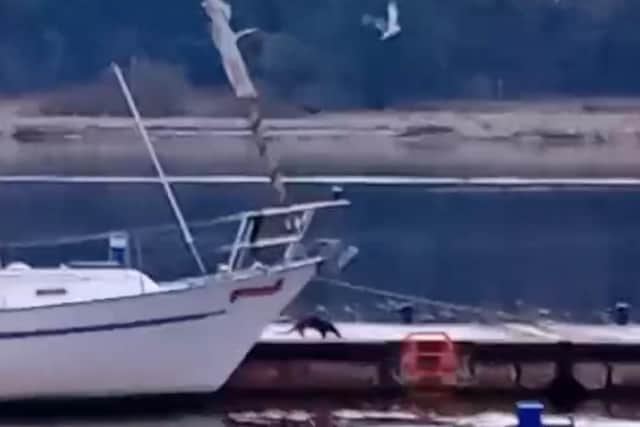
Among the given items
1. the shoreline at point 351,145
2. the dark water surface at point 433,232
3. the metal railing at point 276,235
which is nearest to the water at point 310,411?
the metal railing at point 276,235

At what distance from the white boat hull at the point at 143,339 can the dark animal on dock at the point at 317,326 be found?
466 mm

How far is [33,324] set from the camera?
1530 cm

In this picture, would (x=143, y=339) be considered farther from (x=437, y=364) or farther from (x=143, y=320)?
(x=437, y=364)

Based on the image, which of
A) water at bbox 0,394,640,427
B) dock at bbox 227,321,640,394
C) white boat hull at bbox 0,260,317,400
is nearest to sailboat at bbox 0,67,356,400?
white boat hull at bbox 0,260,317,400

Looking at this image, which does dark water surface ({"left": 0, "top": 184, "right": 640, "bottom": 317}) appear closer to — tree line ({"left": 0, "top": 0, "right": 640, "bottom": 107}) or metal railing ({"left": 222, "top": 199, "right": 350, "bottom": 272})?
metal railing ({"left": 222, "top": 199, "right": 350, "bottom": 272})

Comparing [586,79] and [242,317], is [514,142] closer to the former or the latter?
[586,79]

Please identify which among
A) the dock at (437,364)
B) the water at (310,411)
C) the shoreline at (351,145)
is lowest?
the shoreline at (351,145)

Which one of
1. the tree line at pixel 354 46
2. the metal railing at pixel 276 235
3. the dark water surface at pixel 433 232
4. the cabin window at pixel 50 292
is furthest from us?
Result: the tree line at pixel 354 46

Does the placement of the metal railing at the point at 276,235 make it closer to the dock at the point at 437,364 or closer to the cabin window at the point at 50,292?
the dock at the point at 437,364

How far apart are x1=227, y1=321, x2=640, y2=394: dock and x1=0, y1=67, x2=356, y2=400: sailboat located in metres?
0.37

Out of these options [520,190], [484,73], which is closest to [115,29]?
[484,73]

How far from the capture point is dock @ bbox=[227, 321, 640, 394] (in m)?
16.5

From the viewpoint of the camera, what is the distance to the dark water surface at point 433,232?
28016 millimetres

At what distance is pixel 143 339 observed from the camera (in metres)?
15.8
